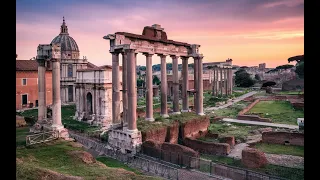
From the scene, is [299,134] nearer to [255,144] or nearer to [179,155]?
[255,144]

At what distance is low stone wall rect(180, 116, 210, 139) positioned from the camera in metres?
17.8

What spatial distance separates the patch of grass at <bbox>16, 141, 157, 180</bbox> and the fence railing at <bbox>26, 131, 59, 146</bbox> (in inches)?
26.1

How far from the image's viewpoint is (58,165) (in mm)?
10961

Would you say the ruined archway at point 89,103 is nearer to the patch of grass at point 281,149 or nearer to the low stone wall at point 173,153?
the low stone wall at point 173,153

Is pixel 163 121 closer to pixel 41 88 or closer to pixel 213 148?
pixel 213 148

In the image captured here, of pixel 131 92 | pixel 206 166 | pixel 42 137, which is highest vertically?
pixel 131 92

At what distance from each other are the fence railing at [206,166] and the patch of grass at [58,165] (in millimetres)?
2027

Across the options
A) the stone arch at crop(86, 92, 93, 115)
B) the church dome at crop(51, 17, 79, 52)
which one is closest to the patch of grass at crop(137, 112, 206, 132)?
the stone arch at crop(86, 92, 93, 115)

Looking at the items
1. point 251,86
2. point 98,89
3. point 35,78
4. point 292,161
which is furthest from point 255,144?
point 251,86

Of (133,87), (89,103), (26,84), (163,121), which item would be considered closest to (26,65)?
(26,84)

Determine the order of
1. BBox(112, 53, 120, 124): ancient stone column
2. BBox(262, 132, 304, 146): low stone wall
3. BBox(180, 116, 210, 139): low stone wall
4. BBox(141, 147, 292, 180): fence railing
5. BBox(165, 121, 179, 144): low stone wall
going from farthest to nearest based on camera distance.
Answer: BBox(180, 116, 210, 139): low stone wall, BBox(165, 121, 179, 144): low stone wall, BBox(262, 132, 304, 146): low stone wall, BBox(112, 53, 120, 124): ancient stone column, BBox(141, 147, 292, 180): fence railing

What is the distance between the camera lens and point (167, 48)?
18.5 m

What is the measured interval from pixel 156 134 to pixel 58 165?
241 inches

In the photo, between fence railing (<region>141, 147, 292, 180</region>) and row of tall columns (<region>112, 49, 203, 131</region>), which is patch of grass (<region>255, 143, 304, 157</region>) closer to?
row of tall columns (<region>112, 49, 203, 131</region>)
